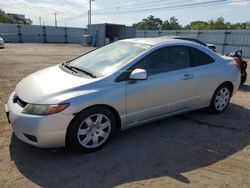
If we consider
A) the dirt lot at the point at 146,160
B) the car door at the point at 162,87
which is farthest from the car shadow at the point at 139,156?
the car door at the point at 162,87

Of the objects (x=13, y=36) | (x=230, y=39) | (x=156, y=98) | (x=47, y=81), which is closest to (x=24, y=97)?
(x=47, y=81)

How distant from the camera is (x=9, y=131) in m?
4.34

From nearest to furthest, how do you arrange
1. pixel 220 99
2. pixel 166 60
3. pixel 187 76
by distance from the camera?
1. pixel 166 60
2. pixel 187 76
3. pixel 220 99

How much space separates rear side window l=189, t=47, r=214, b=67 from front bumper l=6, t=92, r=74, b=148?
8.39 feet

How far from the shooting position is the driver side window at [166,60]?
422cm

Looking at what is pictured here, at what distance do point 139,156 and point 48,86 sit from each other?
1598 millimetres

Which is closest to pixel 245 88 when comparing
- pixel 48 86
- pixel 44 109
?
pixel 48 86

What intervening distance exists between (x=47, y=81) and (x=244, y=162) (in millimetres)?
3014

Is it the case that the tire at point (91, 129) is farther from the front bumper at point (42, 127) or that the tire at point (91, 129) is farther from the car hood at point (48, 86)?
the car hood at point (48, 86)

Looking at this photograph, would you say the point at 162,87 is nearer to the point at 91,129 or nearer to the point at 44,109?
the point at 91,129

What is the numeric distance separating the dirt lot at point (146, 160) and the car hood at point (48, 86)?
801 mm

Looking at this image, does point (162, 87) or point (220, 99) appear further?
point (220, 99)


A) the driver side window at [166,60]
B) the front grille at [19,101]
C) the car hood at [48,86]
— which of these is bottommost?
the front grille at [19,101]

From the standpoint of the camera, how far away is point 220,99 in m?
5.51
